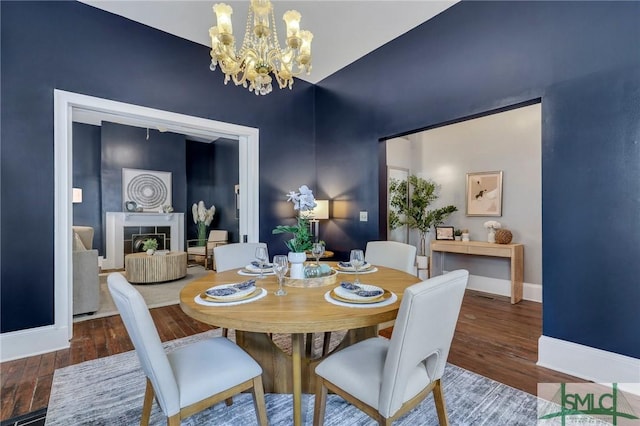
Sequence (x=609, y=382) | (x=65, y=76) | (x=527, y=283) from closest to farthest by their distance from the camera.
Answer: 1. (x=609, y=382)
2. (x=65, y=76)
3. (x=527, y=283)

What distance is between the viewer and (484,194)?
13.8 ft

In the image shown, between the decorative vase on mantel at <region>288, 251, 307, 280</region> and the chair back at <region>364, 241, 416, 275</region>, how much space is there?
99cm

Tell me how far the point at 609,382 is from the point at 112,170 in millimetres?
7490

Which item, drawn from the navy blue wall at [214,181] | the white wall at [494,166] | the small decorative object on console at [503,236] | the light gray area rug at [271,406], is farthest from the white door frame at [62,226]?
the small decorative object on console at [503,236]

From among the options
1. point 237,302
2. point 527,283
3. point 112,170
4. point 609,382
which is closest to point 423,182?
point 527,283

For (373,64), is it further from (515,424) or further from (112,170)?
(112,170)

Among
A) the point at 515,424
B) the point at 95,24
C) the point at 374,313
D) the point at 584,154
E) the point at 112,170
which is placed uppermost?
the point at 95,24

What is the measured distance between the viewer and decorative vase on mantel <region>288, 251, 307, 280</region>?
1727 mm

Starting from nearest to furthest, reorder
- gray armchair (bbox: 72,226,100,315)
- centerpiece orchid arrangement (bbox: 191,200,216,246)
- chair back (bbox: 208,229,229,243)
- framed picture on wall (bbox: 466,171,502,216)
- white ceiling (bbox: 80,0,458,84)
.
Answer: white ceiling (bbox: 80,0,458,84) < gray armchair (bbox: 72,226,100,315) < framed picture on wall (bbox: 466,171,502,216) < chair back (bbox: 208,229,229,243) < centerpiece orchid arrangement (bbox: 191,200,216,246)

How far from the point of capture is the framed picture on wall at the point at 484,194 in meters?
4.07

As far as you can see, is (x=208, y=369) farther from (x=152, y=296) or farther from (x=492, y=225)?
(x=492, y=225)

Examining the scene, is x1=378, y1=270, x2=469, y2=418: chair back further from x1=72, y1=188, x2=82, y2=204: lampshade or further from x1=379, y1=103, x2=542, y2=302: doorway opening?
x1=72, y1=188, x2=82, y2=204: lampshade

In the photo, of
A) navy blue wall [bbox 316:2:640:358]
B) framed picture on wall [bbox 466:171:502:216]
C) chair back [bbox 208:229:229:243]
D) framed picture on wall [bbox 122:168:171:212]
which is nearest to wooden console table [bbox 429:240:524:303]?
framed picture on wall [bbox 466:171:502:216]

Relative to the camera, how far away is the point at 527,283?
3.84 m
